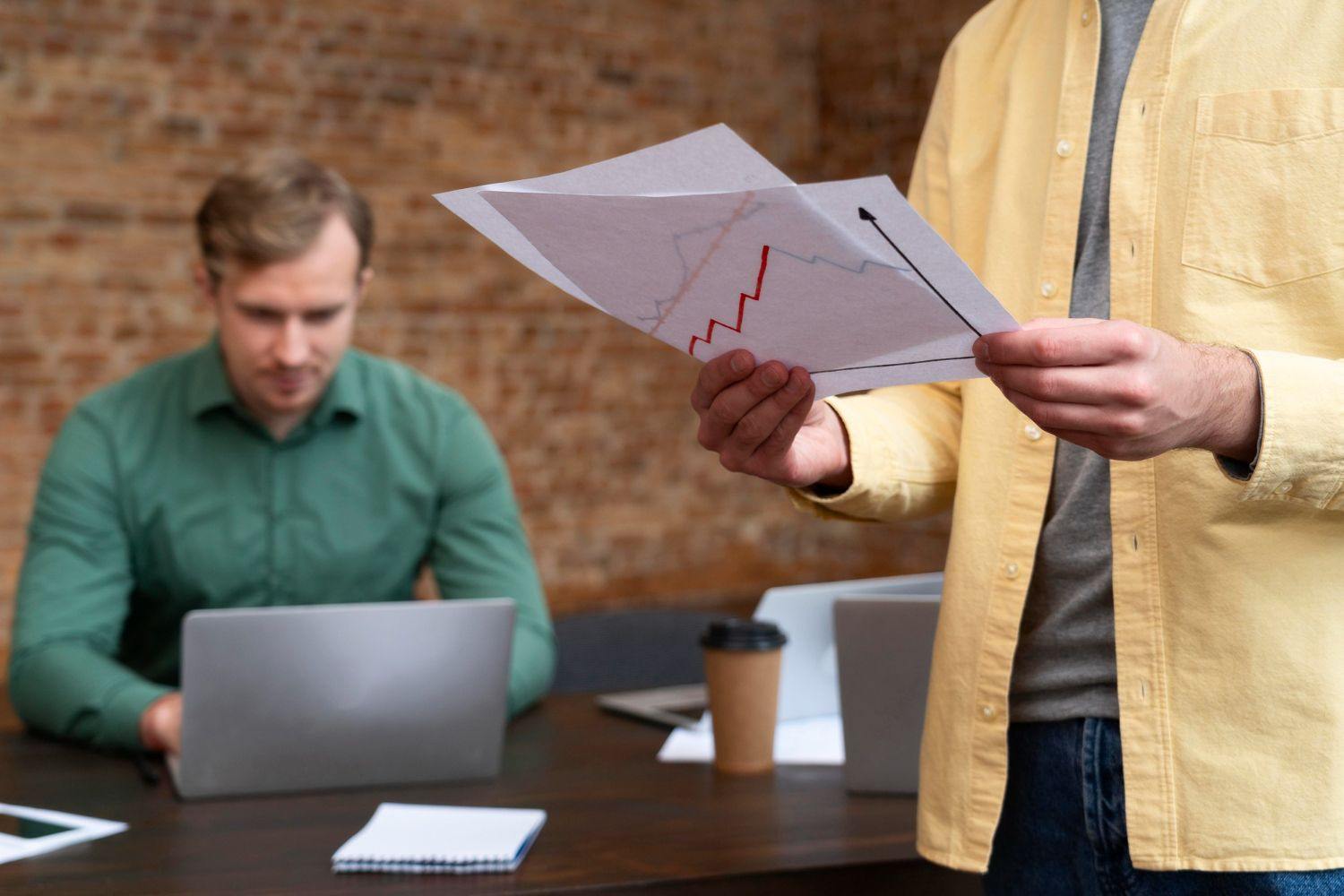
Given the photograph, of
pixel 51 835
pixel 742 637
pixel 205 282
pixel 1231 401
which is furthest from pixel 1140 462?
pixel 205 282

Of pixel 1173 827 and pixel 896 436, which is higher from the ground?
pixel 896 436

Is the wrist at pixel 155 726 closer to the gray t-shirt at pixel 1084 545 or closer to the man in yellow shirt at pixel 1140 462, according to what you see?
the man in yellow shirt at pixel 1140 462

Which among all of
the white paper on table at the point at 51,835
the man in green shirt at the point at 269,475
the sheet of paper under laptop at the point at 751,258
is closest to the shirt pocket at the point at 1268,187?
the sheet of paper under laptop at the point at 751,258

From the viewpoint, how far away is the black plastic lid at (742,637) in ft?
5.71

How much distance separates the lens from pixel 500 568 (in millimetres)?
2463

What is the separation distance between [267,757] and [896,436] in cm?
91

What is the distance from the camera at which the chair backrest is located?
2.49 m

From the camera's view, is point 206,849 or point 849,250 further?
point 206,849

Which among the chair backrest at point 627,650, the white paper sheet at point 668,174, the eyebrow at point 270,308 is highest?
the eyebrow at point 270,308

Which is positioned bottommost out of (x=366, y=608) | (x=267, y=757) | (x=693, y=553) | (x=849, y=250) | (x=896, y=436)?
(x=693, y=553)

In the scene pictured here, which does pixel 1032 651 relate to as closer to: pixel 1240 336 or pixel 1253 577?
pixel 1253 577

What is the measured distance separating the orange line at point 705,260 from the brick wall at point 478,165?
478cm

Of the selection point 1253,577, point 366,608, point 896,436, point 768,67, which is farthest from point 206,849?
point 768,67

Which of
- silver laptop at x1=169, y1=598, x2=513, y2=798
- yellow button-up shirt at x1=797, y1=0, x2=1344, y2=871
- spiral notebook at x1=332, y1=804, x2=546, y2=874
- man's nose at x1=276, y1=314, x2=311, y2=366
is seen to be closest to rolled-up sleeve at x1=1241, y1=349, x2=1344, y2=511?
yellow button-up shirt at x1=797, y1=0, x2=1344, y2=871
